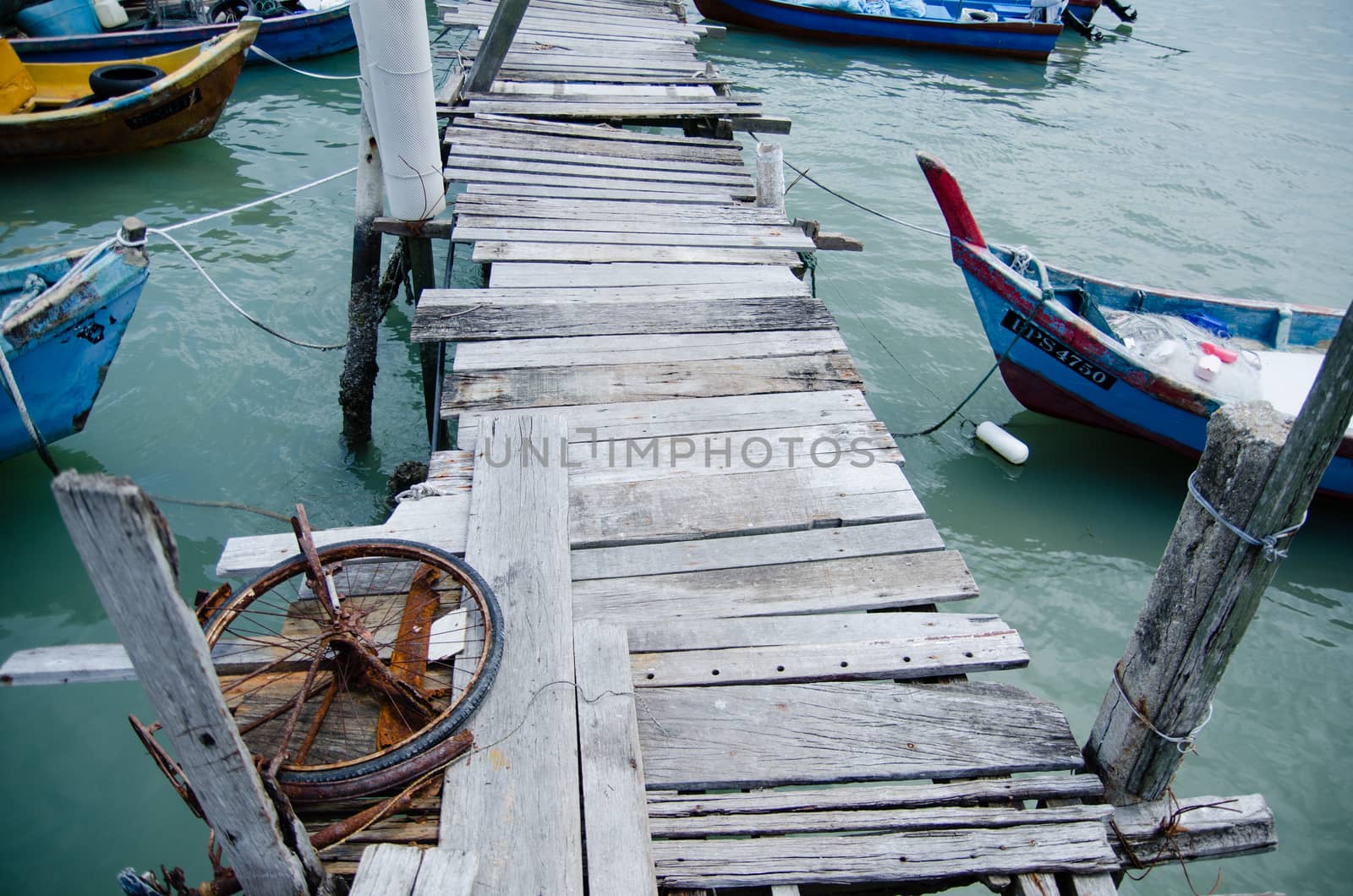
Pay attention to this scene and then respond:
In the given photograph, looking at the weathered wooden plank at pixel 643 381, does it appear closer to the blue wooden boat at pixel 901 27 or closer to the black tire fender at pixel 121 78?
the black tire fender at pixel 121 78

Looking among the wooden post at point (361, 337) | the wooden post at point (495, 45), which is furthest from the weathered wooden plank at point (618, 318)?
the wooden post at point (495, 45)

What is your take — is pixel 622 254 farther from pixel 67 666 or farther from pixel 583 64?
pixel 583 64

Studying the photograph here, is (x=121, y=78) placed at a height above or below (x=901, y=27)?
→ below

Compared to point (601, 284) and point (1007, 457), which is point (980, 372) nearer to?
point (1007, 457)

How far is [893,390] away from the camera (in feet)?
26.0

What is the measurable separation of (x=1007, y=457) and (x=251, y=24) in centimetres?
1061

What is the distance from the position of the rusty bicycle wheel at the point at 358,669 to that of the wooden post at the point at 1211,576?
213 cm

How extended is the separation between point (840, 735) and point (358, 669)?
1627 millimetres

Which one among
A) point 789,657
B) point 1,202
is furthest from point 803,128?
point 789,657

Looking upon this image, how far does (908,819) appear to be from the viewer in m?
2.57

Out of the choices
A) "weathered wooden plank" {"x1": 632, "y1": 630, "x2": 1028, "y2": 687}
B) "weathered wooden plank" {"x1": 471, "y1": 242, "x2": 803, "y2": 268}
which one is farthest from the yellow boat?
"weathered wooden plank" {"x1": 632, "y1": 630, "x2": 1028, "y2": 687}

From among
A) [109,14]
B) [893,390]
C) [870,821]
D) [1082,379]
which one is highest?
[109,14]

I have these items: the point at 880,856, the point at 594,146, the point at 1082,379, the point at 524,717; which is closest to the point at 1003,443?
the point at 1082,379

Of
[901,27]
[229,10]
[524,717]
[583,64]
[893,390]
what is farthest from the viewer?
[901,27]
